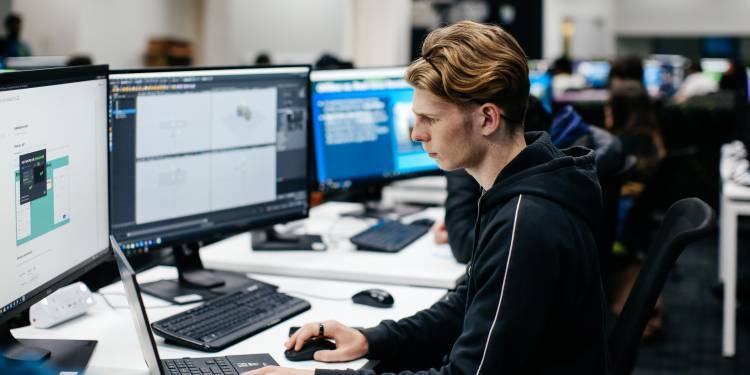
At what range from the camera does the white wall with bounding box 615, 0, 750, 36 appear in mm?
14570

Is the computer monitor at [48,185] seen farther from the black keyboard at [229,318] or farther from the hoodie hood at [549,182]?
the hoodie hood at [549,182]

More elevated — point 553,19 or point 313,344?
point 553,19

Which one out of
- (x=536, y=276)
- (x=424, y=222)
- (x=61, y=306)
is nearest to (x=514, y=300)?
(x=536, y=276)

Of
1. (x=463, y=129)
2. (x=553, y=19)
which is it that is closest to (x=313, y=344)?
(x=463, y=129)

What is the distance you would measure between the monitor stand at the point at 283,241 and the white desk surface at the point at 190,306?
0.70ft

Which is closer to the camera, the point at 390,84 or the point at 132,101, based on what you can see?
the point at 132,101

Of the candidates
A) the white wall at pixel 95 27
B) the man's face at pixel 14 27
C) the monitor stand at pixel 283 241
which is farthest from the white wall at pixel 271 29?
the monitor stand at pixel 283 241

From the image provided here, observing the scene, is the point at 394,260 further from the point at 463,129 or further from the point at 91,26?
the point at 91,26

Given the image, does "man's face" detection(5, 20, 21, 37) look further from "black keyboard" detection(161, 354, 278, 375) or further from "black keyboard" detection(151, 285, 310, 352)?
"black keyboard" detection(161, 354, 278, 375)

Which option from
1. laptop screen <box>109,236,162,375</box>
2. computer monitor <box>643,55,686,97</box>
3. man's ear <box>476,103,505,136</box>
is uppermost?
computer monitor <box>643,55,686,97</box>

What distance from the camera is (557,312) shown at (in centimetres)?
132

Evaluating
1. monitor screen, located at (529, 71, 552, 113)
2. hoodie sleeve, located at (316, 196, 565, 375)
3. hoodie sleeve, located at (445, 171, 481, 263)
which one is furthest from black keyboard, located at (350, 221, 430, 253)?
monitor screen, located at (529, 71, 552, 113)

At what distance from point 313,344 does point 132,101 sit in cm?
70

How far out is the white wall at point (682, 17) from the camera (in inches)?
574
